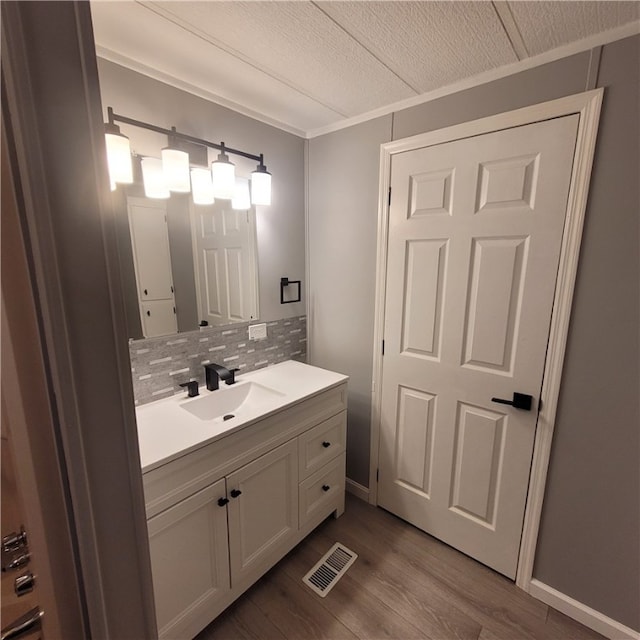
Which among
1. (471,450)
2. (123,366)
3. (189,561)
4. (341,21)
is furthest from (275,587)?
(341,21)

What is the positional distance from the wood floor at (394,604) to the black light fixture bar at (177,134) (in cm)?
208

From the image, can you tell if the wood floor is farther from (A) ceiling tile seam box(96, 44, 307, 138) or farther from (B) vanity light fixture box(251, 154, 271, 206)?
(A) ceiling tile seam box(96, 44, 307, 138)

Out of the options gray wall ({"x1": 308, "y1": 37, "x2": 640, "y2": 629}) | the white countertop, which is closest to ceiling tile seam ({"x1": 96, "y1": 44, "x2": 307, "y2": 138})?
gray wall ({"x1": 308, "y1": 37, "x2": 640, "y2": 629})

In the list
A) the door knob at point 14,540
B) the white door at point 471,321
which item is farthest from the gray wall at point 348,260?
the door knob at point 14,540

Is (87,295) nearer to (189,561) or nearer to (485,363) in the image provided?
(189,561)

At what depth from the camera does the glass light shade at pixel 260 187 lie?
1.71m

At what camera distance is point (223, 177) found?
1.59 m

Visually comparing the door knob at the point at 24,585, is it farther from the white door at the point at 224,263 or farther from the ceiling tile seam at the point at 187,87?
the ceiling tile seam at the point at 187,87

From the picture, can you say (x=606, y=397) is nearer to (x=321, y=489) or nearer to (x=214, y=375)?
(x=321, y=489)

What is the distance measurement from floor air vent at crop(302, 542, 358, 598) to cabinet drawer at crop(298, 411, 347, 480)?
445 mm

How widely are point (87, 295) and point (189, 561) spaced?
4.05 feet

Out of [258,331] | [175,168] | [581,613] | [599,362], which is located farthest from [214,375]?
[581,613]

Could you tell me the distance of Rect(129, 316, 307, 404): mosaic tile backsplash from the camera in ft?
4.84

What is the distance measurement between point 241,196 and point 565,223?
1466mm
